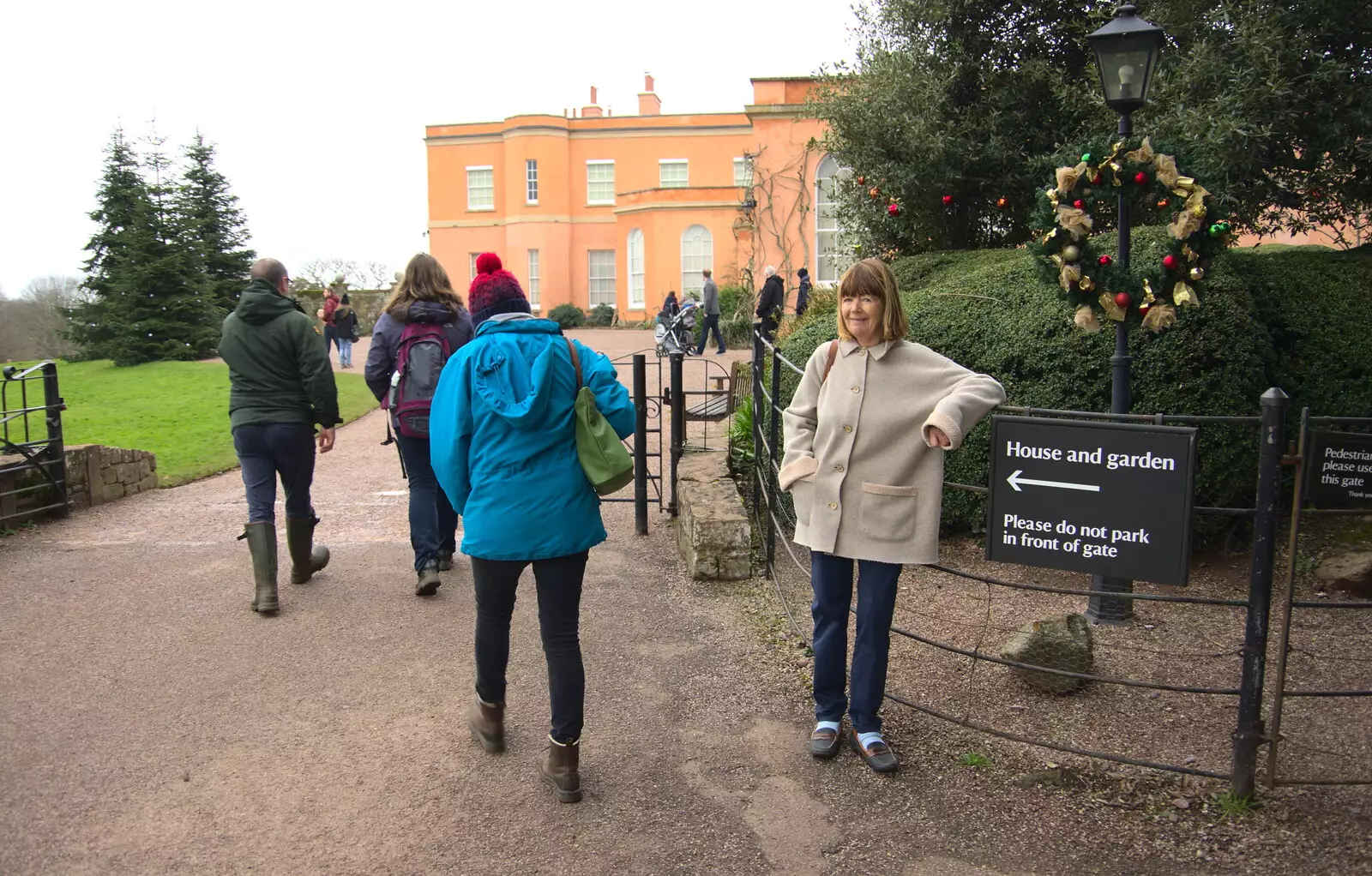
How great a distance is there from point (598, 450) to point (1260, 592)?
7.39 feet

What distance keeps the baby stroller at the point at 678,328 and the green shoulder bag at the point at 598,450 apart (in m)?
16.4

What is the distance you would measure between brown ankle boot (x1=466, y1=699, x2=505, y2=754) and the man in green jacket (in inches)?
90.3

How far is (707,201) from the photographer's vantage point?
32.1m

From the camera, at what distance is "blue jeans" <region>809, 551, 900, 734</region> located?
378 cm

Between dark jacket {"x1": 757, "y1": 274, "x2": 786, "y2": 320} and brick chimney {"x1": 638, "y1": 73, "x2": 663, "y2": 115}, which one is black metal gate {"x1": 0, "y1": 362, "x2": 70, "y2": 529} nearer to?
dark jacket {"x1": 757, "y1": 274, "x2": 786, "y2": 320}

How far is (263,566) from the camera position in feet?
19.0

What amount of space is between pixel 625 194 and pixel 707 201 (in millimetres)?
3427

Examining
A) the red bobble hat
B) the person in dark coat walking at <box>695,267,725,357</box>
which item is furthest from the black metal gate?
the person in dark coat walking at <box>695,267,725,357</box>

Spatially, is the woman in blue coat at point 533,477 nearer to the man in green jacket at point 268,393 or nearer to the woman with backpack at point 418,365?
the woman with backpack at point 418,365

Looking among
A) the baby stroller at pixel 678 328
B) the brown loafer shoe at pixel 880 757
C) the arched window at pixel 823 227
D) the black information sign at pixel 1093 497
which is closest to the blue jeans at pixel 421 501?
the brown loafer shoe at pixel 880 757

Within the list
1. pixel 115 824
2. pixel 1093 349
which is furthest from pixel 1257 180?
pixel 115 824

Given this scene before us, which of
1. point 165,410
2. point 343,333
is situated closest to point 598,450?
point 165,410

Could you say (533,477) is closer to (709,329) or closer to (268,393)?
(268,393)

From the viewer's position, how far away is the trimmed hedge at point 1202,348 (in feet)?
20.2
